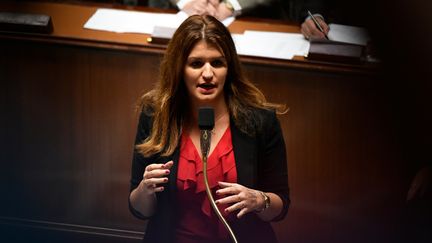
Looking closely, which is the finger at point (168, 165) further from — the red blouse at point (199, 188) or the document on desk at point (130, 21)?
the document on desk at point (130, 21)

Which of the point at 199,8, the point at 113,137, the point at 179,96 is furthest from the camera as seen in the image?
the point at 199,8

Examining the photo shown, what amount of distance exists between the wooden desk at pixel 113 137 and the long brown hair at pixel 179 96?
630 millimetres

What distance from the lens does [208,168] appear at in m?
1.53

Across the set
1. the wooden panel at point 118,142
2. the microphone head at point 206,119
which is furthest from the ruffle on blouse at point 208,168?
the wooden panel at point 118,142

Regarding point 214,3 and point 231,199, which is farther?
point 214,3

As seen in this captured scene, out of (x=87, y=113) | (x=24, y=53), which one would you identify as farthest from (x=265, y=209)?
(x=24, y=53)

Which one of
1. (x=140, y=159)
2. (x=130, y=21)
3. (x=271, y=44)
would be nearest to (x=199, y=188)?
(x=140, y=159)

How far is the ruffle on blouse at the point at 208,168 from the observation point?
1.53m

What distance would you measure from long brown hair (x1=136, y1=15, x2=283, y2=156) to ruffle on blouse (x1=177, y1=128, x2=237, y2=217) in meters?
0.04

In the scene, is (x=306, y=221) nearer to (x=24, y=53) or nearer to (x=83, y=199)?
(x=83, y=199)

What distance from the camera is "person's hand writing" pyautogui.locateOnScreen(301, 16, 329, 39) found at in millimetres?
2205

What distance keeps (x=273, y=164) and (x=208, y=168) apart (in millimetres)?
180

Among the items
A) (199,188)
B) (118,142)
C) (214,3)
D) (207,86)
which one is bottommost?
(118,142)

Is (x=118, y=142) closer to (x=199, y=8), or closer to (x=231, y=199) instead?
(x=199, y=8)
